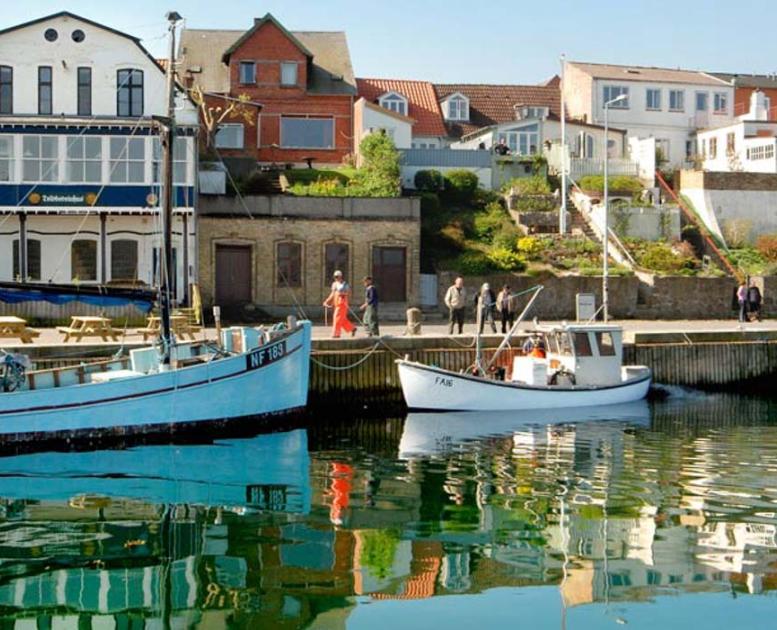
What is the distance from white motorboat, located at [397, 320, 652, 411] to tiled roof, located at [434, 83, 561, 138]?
107 feet

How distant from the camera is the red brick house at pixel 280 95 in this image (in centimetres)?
5038

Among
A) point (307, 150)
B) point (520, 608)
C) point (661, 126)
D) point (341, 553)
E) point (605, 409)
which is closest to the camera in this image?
point (520, 608)

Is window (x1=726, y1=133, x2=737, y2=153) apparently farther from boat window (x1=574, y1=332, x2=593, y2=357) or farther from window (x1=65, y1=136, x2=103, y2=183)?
window (x1=65, y1=136, x2=103, y2=183)

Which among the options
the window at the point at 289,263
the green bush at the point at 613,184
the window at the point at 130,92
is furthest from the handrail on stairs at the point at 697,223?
the window at the point at 130,92

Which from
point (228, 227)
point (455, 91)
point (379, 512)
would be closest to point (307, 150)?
point (228, 227)

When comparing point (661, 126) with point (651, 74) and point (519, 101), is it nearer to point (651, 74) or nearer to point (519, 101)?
point (651, 74)

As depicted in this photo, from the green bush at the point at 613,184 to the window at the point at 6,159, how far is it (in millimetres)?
21926

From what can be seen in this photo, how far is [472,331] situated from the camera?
36219mm

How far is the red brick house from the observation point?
5038cm

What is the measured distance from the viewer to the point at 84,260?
40.3 metres

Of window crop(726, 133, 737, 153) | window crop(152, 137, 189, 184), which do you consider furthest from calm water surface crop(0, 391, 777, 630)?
window crop(726, 133, 737, 153)

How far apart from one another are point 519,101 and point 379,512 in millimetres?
48934

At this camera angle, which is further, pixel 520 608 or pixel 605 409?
pixel 605 409

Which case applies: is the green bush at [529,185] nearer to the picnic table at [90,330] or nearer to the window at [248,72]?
the window at [248,72]
